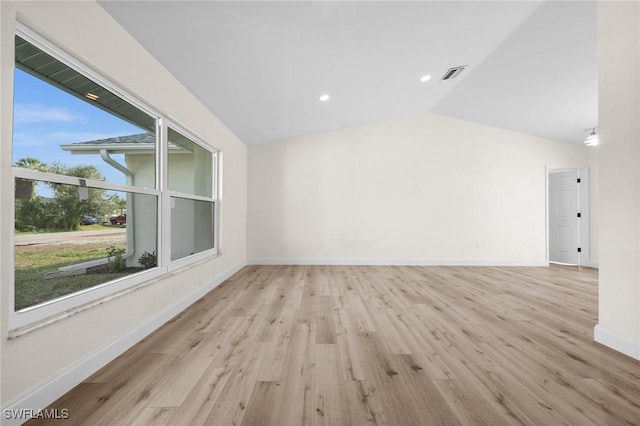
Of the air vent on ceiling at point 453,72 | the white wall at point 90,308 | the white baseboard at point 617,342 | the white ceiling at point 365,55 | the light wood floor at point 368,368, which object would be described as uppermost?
the air vent on ceiling at point 453,72

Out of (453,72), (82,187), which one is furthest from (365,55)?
(82,187)

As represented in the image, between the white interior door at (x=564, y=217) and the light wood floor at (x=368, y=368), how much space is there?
141 inches

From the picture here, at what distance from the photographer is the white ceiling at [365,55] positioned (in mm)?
2125

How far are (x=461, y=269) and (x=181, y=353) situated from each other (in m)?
4.95

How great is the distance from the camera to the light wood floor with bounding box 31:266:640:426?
130 cm

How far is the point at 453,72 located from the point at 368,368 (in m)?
4.00

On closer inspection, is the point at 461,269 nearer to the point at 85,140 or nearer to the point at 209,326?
the point at 209,326

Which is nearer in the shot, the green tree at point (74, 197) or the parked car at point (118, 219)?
the green tree at point (74, 197)

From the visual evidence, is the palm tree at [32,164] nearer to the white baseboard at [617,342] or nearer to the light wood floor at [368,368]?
the light wood floor at [368,368]

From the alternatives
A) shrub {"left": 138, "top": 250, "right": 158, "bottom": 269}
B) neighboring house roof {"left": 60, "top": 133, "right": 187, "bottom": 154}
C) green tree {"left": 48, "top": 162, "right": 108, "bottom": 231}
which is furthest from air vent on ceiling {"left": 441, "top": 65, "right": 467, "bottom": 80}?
shrub {"left": 138, "top": 250, "right": 158, "bottom": 269}

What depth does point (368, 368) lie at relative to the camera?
1.68 meters

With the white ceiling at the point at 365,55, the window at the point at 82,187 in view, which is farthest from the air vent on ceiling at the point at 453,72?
the window at the point at 82,187

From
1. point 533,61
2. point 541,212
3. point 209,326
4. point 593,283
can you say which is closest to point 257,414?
point 209,326

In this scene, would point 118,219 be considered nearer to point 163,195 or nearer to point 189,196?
point 163,195
